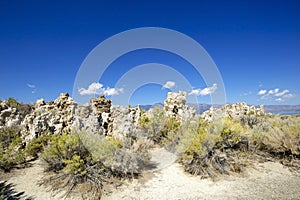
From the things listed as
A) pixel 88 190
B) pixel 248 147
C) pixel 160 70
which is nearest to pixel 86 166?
pixel 88 190

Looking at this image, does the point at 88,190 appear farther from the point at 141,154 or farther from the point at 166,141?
the point at 166,141

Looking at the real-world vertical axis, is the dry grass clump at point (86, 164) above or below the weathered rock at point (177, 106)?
below

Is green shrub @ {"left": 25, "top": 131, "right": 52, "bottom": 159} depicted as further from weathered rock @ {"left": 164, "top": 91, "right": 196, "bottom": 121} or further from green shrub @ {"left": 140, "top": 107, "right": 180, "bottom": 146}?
weathered rock @ {"left": 164, "top": 91, "right": 196, "bottom": 121}

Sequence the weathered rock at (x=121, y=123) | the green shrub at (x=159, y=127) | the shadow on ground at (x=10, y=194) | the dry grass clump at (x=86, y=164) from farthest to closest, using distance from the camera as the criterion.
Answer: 1. the green shrub at (x=159, y=127)
2. the weathered rock at (x=121, y=123)
3. the dry grass clump at (x=86, y=164)
4. the shadow on ground at (x=10, y=194)

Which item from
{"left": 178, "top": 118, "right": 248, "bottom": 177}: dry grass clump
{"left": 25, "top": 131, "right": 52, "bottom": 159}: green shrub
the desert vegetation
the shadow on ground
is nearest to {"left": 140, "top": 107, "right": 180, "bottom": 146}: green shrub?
Answer: the desert vegetation

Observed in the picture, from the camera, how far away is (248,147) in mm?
7398

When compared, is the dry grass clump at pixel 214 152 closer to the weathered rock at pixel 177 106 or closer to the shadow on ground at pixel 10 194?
the shadow on ground at pixel 10 194

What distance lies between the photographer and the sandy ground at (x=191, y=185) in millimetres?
4723

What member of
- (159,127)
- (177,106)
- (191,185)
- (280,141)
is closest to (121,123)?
(159,127)

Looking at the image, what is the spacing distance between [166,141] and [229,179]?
3.82 m

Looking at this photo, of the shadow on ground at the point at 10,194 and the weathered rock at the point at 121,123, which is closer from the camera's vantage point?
the shadow on ground at the point at 10,194

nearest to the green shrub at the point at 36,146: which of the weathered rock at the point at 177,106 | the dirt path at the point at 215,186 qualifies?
the dirt path at the point at 215,186

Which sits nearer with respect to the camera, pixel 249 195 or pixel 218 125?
pixel 249 195

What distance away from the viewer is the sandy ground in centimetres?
472
